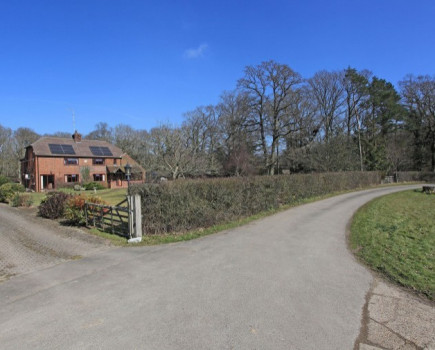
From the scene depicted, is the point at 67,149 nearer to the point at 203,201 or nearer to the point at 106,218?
the point at 106,218

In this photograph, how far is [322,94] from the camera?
46094 millimetres

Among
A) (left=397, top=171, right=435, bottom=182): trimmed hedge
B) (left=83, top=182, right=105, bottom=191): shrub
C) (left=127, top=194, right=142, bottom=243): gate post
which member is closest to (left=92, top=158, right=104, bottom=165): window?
(left=83, top=182, right=105, bottom=191): shrub

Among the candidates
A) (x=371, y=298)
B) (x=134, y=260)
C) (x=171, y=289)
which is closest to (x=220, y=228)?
(x=134, y=260)

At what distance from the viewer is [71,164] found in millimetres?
39594

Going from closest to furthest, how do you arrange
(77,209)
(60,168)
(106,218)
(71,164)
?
(106,218) → (77,209) → (60,168) → (71,164)

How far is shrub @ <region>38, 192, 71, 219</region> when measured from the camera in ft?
43.3

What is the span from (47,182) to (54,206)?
29.5 m

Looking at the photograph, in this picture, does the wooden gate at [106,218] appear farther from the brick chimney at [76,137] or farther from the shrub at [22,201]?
the brick chimney at [76,137]

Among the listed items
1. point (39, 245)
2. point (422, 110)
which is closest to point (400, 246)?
point (39, 245)

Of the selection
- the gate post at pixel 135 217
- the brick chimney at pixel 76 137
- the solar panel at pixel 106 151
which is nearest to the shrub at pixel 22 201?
the gate post at pixel 135 217

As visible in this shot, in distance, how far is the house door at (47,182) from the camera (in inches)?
1458

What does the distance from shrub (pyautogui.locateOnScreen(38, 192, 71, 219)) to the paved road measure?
790 centimetres

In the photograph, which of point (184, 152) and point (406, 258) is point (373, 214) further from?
point (184, 152)

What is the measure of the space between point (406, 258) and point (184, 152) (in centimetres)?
→ 1522
